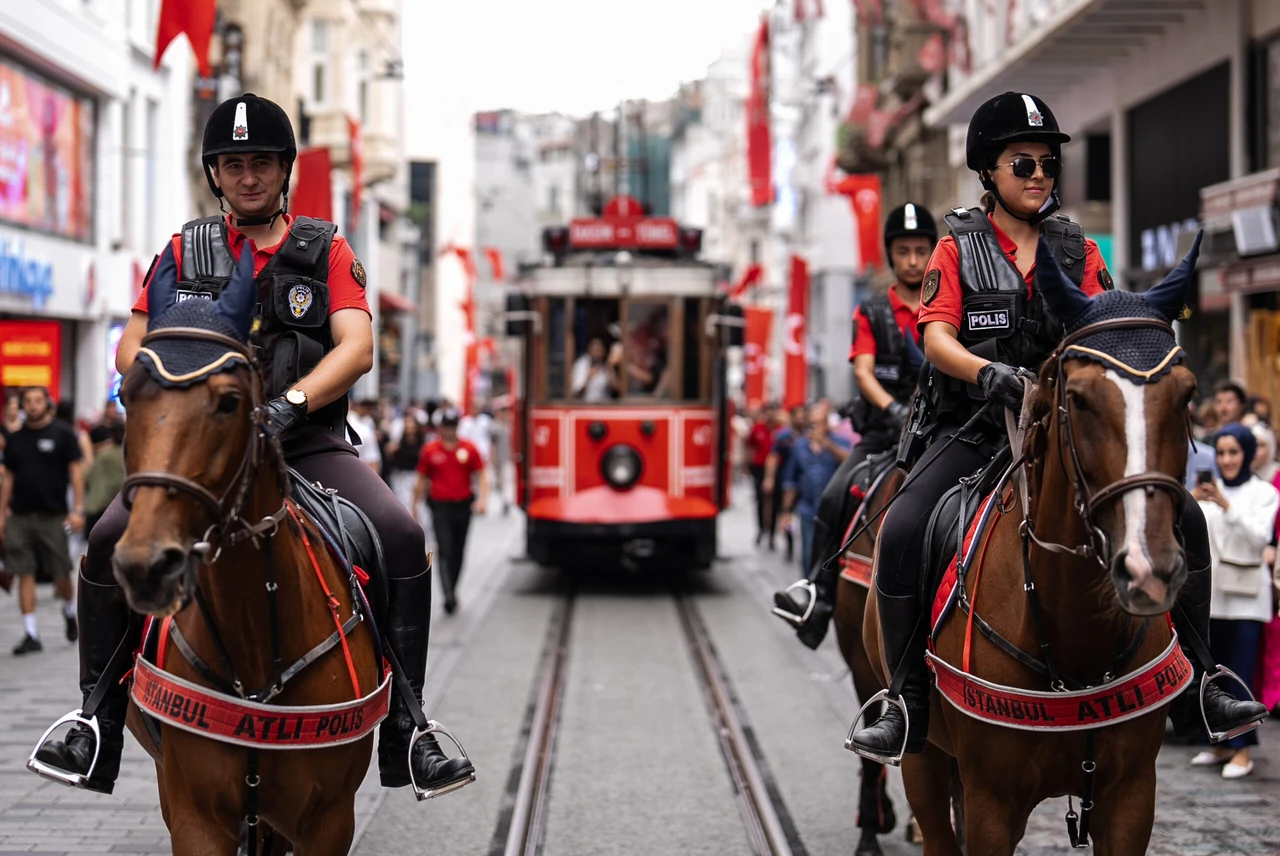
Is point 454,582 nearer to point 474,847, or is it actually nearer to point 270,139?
point 474,847

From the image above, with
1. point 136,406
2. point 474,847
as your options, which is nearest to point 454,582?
point 474,847

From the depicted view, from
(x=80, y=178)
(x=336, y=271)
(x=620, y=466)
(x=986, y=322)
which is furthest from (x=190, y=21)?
(x=80, y=178)

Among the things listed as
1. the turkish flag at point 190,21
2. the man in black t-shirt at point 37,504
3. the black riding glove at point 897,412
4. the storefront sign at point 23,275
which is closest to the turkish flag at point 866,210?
the storefront sign at point 23,275

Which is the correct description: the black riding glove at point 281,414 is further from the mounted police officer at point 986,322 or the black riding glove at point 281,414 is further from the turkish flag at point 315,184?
the turkish flag at point 315,184

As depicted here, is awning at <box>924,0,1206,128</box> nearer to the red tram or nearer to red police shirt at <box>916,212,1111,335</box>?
the red tram

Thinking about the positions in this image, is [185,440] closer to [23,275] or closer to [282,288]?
[282,288]

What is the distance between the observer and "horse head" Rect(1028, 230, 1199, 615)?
3543 mm

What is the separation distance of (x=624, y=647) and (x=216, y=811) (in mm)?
9699

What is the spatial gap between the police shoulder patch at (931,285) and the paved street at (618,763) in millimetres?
3139

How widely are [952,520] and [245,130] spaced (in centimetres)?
265

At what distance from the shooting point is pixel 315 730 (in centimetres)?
443

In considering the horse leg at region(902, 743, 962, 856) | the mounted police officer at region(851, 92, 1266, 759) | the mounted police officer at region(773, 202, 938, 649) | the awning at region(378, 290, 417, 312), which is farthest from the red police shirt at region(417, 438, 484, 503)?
the awning at region(378, 290, 417, 312)

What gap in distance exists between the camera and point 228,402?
12.2 feet

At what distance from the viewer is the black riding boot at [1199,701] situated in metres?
4.76
